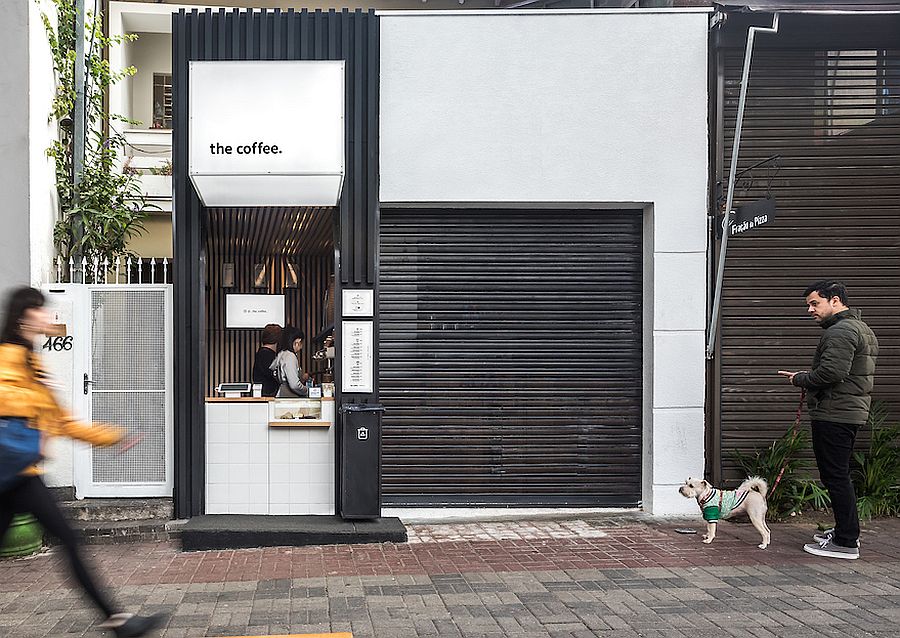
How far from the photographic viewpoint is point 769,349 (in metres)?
9.06

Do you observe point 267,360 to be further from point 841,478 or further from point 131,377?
point 841,478

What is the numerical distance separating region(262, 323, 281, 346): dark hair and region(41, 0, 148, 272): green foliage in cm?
177

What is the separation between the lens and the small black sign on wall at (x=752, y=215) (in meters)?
8.03

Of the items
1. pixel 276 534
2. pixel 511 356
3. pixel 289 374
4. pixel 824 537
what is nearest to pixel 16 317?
pixel 276 534

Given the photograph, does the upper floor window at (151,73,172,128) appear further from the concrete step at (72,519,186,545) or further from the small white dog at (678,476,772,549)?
the small white dog at (678,476,772,549)

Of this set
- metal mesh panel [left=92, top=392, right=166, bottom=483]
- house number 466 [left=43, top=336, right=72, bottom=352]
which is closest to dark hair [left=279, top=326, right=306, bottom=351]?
metal mesh panel [left=92, top=392, right=166, bottom=483]

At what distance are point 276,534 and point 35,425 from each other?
3327mm

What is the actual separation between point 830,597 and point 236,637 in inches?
156

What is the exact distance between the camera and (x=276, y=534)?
7918 millimetres

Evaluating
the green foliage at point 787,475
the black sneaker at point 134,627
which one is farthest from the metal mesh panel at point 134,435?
the green foliage at point 787,475

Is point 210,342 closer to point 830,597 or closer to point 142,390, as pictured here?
point 142,390

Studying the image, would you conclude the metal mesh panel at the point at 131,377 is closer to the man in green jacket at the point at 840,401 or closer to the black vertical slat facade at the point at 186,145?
the black vertical slat facade at the point at 186,145

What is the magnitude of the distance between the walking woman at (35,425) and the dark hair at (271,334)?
14.3 feet

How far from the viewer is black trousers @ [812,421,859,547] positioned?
7.20 metres
